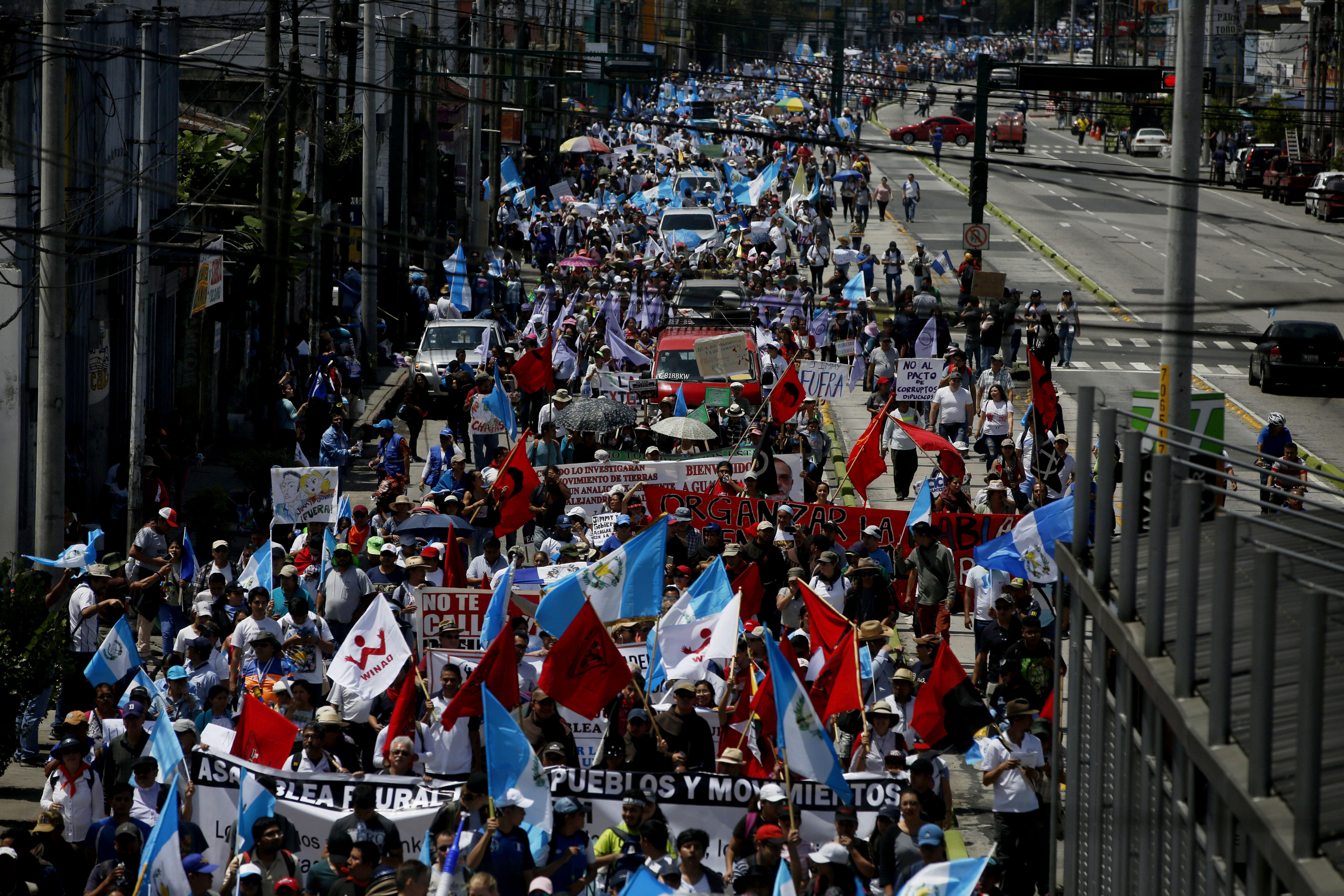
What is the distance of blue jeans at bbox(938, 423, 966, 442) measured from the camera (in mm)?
21359

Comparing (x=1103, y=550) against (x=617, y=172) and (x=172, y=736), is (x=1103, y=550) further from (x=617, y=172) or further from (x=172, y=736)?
(x=617, y=172)

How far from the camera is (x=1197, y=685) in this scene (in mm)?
6758

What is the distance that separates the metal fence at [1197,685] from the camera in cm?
531

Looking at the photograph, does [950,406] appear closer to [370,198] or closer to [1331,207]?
[370,198]

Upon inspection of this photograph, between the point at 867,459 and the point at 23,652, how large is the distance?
8.47 meters

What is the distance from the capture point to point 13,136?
18359 millimetres

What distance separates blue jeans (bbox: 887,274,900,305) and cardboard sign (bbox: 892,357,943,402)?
11432 mm

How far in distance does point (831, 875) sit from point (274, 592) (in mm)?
6577

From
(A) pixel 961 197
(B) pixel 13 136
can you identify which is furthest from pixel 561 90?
(B) pixel 13 136

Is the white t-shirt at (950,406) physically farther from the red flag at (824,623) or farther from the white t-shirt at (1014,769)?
the white t-shirt at (1014,769)

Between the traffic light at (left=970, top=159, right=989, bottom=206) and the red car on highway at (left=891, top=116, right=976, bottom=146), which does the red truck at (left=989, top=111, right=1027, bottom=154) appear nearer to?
the red car on highway at (left=891, top=116, right=976, bottom=146)

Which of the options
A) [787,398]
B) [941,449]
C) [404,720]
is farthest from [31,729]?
[787,398]

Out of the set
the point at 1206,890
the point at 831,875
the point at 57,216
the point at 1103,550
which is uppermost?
the point at 57,216

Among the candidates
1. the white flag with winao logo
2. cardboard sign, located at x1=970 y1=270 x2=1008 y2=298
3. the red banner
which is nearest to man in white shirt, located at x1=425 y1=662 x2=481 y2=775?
the white flag with winao logo
